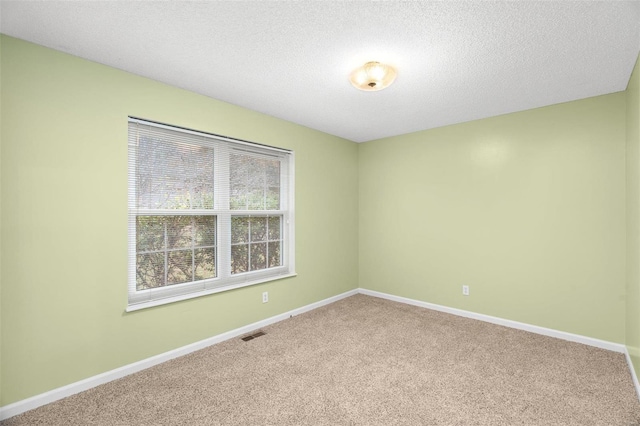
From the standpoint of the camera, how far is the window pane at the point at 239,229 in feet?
10.9

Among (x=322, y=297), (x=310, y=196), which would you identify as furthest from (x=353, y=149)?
(x=322, y=297)

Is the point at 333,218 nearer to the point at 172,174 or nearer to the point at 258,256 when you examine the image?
the point at 258,256

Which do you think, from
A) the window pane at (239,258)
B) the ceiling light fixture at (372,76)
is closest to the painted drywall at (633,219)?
the ceiling light fixture at (372,76)

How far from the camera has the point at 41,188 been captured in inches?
80.7

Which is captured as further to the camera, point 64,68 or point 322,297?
point 322,297

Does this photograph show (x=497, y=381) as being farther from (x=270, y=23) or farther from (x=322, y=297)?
(x=270, y=23)

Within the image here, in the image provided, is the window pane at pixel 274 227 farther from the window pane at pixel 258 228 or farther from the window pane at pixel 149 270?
the window pane at pixel 149 270

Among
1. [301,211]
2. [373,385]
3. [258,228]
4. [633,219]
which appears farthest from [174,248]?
[633,219]

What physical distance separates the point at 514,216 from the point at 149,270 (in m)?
3.81

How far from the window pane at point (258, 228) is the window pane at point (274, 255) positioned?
6.4 inches

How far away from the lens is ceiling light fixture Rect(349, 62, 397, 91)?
2238 mm

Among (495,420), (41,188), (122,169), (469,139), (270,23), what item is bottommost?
(495,420)

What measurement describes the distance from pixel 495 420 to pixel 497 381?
51 cm

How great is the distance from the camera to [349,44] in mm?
2021
